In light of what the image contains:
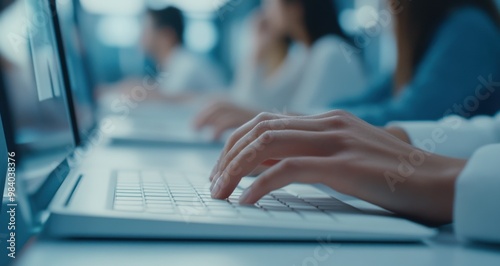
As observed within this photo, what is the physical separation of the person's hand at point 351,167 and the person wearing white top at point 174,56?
3.09 metres

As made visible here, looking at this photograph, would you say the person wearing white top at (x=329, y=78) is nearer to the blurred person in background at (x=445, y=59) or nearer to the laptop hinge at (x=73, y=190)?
the blurred person in background at (x=445, y=59)

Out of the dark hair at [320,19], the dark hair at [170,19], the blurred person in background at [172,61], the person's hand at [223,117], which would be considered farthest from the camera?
the dark hair at [170,19]

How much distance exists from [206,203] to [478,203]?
0.22 metres

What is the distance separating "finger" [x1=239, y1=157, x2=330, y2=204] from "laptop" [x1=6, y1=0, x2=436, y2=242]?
0.6 inches

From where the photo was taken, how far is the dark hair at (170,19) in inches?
162

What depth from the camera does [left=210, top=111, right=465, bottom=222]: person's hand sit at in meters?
0.49

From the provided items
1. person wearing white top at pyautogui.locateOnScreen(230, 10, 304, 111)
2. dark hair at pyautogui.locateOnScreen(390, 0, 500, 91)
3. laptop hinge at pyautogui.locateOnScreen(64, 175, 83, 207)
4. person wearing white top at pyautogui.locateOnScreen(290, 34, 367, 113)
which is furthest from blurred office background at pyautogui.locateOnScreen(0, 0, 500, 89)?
laptop hinge at pyautogui.locateOnScreen(64, 175, 83, 207)

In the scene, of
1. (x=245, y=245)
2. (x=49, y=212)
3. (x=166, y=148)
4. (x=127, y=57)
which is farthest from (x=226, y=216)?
(x=127, y=57)

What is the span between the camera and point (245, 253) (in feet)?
1.37

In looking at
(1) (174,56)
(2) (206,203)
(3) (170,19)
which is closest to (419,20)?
(2) (206,203)

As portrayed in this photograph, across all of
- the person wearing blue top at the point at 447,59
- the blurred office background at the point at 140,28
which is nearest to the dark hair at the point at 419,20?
the person wearing blue top at the point at 447,59

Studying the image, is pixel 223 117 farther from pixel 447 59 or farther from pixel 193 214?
pixel 193 214

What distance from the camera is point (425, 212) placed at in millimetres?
500

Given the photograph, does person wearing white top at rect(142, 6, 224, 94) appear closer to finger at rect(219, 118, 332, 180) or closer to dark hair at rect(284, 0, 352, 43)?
dark hair at rect(284, 0, 352, 43)
